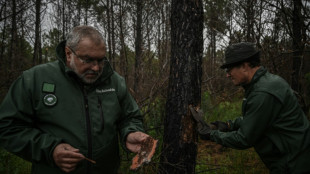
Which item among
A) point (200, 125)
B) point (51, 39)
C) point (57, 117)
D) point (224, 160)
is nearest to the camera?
point (57, 117)

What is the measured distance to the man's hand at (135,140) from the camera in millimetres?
1785

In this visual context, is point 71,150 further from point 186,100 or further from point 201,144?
point 201,144

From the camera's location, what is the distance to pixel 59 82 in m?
1.71

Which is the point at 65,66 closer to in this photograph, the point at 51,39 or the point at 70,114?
the point at 70,114

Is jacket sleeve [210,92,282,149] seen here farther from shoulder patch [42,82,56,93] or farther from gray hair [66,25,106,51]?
shoulder patch [42,82,56,93]

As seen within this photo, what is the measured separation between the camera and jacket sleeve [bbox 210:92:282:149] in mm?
2156

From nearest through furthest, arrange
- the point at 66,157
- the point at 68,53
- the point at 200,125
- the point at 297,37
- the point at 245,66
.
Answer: the point at 66,157 < the point at 68,53 < the point at 245,66 < the point at 200,125 < the point at 297,37

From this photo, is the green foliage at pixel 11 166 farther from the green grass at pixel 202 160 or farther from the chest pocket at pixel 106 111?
the chest pocket at pixel 106 111

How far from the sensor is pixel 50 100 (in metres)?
1.63

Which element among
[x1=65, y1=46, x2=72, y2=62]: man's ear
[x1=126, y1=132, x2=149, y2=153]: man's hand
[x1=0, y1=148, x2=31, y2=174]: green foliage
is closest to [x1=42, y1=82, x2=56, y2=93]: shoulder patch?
[x1=65, y1=46, x2=72, y2=62]: man's ear

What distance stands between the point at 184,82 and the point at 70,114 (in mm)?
1472

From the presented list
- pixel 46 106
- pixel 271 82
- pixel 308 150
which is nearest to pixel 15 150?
pixel 46 106

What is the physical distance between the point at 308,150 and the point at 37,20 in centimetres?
1474

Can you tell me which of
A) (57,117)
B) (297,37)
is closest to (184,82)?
(57,117)
